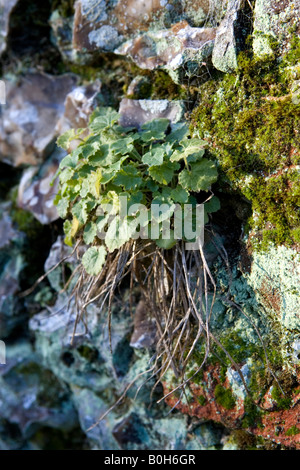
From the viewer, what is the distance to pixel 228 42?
1.47 m

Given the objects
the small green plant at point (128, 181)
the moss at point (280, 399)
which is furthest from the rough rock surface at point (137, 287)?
the small green plant at point (128, 181)

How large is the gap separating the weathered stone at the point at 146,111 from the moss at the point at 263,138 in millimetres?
176

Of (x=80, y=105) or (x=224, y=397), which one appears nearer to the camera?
(x=224, y=397)

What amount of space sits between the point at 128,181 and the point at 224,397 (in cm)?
87

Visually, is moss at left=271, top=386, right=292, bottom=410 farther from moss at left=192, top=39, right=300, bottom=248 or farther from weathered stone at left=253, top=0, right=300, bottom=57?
weathered stone at left=253, top=0, right=300, bottom=57

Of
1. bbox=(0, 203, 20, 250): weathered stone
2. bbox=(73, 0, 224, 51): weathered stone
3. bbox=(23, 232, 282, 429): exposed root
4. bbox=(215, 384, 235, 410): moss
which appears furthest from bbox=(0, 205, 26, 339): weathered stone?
bbox=(215, 384, 235, 410): moss

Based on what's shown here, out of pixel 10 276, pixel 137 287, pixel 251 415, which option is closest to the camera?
pixel 251 415

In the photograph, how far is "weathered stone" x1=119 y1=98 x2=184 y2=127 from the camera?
1.67 metres

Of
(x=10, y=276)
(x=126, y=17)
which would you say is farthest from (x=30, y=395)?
(x=126, y=17)

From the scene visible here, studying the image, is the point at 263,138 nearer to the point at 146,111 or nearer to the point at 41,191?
the point at 146,111

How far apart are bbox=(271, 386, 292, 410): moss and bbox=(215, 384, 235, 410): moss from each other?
0.16m

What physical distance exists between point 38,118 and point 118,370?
51.1 inches

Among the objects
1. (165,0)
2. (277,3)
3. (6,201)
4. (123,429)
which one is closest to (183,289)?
(123,429)
